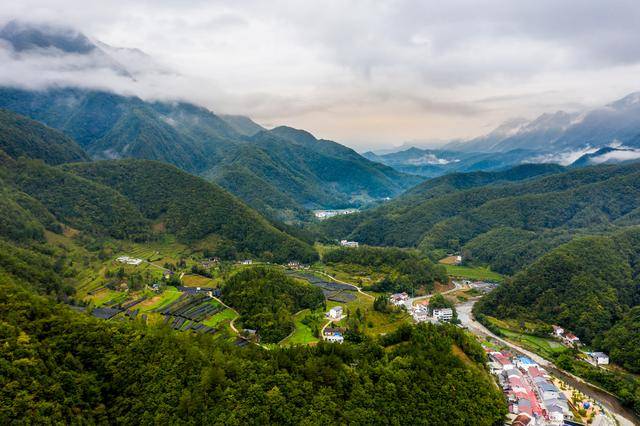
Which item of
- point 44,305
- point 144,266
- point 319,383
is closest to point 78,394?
point 44,305

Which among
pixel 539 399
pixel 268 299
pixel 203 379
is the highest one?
pixel 203 379

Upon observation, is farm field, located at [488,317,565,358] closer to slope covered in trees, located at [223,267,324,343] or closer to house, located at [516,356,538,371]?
house, located at [516,356,538,371]

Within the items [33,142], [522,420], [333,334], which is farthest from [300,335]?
[33,142]

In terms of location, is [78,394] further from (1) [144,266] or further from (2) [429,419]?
(1) [144,266]

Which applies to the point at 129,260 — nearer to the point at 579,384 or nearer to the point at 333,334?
the point at 333,334

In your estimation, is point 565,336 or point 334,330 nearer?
point 334,330

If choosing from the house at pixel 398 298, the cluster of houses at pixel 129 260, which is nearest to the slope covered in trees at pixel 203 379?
the house at pixel 398 298
